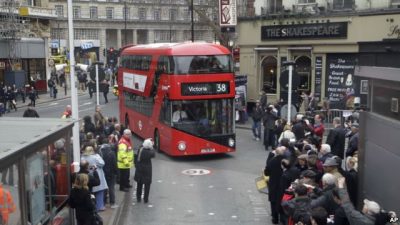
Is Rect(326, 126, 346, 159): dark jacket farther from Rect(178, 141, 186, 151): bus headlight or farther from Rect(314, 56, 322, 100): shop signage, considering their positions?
Rect(314, 56, 322, 100): shop signage

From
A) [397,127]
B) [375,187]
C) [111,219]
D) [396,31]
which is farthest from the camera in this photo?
[396,31]

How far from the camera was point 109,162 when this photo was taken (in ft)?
42.0

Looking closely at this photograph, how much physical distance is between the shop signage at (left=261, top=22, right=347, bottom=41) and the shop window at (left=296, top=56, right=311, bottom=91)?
1.25 metres

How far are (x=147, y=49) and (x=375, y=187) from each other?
1393cm

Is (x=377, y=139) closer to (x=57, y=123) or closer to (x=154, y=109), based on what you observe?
(x=57, y=123)

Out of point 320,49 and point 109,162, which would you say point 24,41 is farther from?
point 109,162

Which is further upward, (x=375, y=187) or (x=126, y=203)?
(x=375, y=187)

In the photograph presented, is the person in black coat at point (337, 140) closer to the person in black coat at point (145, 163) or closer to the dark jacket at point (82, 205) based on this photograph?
the person in black coat at point (145, 163)

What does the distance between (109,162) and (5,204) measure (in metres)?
6.88

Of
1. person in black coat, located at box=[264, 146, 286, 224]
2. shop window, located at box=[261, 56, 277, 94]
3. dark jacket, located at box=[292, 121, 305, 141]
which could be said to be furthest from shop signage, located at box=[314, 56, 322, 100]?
person in black coat, located at box=[264, 146, 286, 224]

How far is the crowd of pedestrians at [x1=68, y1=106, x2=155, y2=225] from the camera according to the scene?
30.3 feet

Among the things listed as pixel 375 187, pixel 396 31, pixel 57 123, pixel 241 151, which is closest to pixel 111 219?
pixel 57 123

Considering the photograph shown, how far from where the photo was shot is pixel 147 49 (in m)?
21.3

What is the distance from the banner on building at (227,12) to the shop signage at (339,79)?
559 cm
